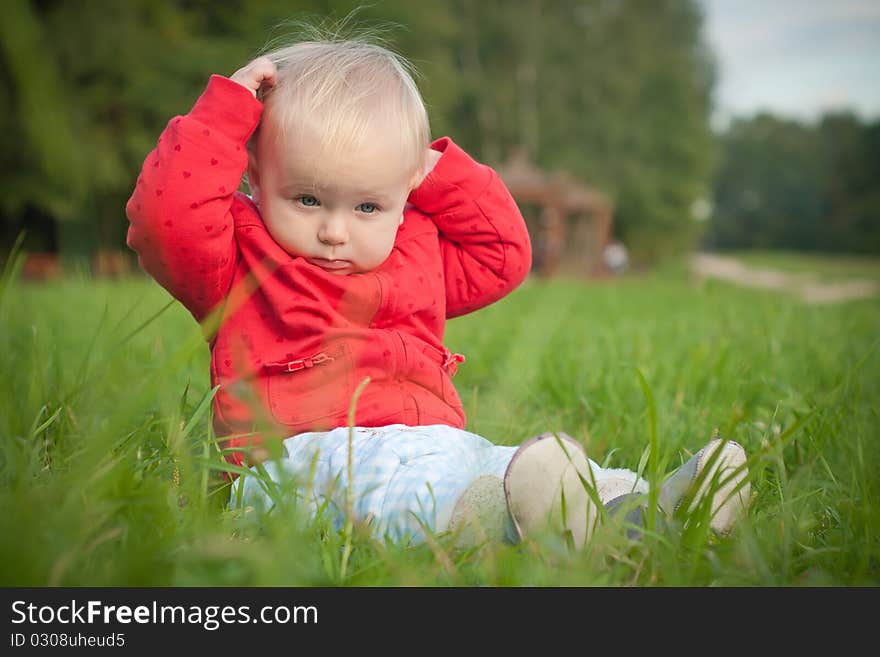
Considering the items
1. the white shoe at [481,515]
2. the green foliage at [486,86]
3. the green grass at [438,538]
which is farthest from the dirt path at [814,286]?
the white shoe at [481,515]

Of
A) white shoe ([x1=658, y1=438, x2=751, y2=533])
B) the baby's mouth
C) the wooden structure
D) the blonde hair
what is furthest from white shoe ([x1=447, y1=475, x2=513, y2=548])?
the wooden structure

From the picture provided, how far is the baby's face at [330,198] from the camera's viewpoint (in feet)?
4.66

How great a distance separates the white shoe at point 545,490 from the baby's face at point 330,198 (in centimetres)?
62

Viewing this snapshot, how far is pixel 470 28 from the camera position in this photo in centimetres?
2211

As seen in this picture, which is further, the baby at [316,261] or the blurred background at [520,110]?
the blurred background at [520,110]

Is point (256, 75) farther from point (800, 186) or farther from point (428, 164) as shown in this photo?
point (800, 186)

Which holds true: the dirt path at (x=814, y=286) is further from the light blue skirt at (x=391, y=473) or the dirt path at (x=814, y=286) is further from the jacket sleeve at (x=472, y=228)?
the light blue skirt at (x=391, y=473)

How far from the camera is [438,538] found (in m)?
1.10

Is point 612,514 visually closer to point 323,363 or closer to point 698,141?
point 323,363

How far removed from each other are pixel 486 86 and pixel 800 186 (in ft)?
120

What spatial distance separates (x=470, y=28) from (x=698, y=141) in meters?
9.49

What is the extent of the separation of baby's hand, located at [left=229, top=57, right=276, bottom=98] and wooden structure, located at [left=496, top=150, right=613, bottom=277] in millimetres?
12615

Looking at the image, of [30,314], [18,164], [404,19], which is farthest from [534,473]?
[404,19]

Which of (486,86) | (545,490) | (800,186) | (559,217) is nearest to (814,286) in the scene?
(559,217)
